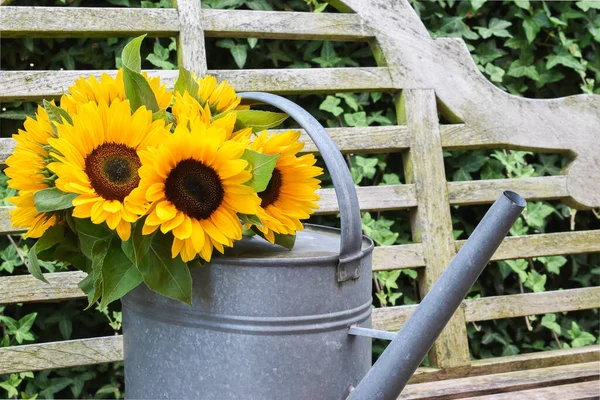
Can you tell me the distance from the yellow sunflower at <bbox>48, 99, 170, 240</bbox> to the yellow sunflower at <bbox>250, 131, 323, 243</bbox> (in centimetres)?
13

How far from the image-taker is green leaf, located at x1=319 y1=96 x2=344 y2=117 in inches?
61.1

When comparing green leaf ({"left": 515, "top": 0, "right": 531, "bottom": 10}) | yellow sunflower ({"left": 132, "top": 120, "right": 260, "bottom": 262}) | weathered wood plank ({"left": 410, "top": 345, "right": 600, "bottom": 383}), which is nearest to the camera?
yellow sunflower ({"left": 132, "top": 120, "right": 260, "bottom": 262})

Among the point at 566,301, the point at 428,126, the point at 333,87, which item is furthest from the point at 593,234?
the point at 333,87

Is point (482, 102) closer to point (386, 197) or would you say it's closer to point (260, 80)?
point (386, 197)

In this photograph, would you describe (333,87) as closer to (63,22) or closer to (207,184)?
(63,22)

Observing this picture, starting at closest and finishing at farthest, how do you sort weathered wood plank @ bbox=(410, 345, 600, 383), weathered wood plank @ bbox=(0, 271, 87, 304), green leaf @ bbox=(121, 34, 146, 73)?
green leaf @ bbox=(121, 34, 146, 73) < weathered wood plank @ bbox=(0, 271, 87, 304) < weathered wood plank @ bbox=(410, 345, 600, 383)

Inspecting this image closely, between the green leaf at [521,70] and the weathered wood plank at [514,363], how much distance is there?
0.60m

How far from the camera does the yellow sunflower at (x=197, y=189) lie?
2.49ft

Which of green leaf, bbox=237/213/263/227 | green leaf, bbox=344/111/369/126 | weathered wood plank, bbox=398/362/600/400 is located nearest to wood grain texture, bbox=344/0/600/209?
green leaf, bbox=344/111/369/126

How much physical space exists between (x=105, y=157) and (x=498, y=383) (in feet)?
2.89

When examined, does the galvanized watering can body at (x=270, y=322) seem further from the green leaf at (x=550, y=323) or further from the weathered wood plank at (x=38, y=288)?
the green leaf at (x=550, y=323)

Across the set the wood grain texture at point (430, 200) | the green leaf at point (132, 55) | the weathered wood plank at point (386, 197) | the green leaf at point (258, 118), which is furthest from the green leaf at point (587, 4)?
the green leaf at point (132, 55)

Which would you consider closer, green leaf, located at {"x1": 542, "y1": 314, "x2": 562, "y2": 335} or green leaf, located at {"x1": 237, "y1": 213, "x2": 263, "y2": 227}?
green leaf, located at {"x1": 237, "y1": 213, "x2": 263, "y2": 227}

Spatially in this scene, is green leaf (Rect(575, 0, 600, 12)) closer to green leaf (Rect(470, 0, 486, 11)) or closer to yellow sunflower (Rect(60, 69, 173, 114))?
green leaf (Rect(470, 0, 486, 11))
